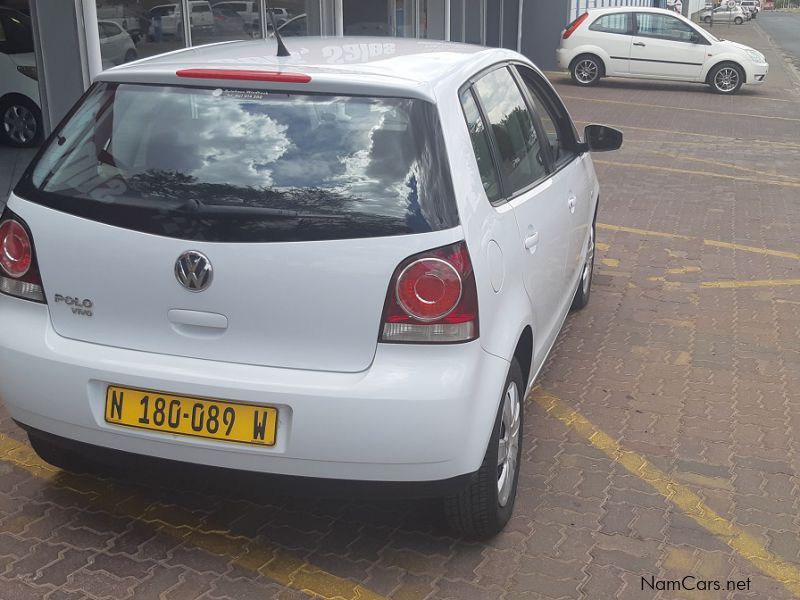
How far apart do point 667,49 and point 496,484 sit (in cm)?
1858

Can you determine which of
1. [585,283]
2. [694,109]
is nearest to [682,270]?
[585,283]

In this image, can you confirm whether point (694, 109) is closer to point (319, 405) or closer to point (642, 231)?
point (642, 231)

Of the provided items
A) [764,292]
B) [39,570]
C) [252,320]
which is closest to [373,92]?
[252,320]

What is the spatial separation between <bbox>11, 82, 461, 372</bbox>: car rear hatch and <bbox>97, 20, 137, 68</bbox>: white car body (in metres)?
6.65

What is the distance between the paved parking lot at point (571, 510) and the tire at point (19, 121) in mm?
7178

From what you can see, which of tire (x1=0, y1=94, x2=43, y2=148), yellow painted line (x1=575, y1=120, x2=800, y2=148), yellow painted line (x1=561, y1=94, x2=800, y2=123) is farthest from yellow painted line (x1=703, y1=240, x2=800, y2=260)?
yellow painted line (x1=561, y1=94, x2=800, y2=123)

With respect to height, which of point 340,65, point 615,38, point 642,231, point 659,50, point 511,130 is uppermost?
point 340,65

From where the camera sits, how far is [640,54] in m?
20.3

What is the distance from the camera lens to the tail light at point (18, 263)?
318 centimetres

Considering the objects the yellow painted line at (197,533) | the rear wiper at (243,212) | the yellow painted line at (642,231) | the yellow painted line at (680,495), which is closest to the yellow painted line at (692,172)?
the yellow painted line at (642,231)

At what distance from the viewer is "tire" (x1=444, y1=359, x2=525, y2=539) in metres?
3.29

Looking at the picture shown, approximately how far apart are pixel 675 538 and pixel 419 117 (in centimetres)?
177

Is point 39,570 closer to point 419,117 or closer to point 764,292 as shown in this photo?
point 419,117

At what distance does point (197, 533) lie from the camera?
3.51m
